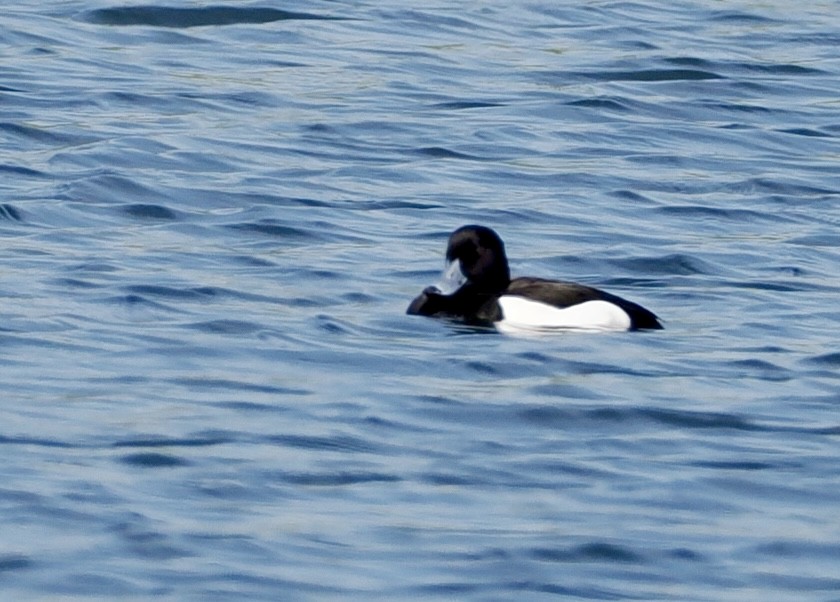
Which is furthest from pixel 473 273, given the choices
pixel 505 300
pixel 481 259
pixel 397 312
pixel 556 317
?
pixel 556 317

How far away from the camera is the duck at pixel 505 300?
9.87m

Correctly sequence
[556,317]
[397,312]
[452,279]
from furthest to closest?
[452,279]
[397,312]
[556,317]

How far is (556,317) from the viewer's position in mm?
9938

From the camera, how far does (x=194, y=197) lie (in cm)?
1277

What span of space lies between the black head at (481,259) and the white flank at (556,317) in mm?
341

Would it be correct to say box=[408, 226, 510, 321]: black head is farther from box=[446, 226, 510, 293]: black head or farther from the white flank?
the white flank

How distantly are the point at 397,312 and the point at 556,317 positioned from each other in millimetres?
767

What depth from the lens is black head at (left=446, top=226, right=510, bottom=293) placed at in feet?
34.9

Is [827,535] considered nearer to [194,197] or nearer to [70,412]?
[70,412]

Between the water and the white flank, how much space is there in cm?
18

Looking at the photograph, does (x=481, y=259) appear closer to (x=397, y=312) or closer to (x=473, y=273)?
(x=473, y=273)

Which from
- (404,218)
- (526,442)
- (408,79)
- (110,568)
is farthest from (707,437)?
(408,79)

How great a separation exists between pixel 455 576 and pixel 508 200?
7.04 metres

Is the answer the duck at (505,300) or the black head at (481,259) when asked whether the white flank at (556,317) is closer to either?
the duck at (505,300)
